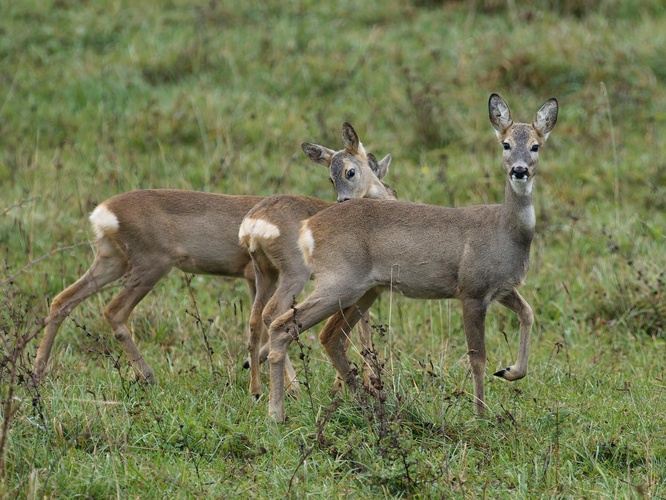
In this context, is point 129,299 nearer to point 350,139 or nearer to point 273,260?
point 273,260

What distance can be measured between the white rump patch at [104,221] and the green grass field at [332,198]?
2.26ft

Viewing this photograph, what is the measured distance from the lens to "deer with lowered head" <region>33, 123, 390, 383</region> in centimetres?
658

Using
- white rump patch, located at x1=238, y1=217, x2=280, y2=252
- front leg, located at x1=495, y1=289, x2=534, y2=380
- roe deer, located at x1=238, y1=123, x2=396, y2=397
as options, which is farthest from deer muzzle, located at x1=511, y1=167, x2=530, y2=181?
white rump patch, located at x1=238, y1=217, x2=280, y2=252

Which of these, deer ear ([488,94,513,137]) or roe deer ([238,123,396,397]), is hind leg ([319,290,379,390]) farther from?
deer ear ([488,94,513,137])

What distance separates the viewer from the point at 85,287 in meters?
6.75

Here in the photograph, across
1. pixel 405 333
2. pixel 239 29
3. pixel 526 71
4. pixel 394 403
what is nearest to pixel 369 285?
pixel 394 403

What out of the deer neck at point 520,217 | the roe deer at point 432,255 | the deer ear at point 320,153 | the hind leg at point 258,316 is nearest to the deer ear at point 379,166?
the deer ear at point 320,153

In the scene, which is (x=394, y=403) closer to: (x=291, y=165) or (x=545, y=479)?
(x=545, y=479)

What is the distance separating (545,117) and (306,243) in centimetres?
153

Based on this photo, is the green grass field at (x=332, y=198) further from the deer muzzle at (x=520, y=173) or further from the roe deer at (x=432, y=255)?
the deer muzzle at (x=520, y=173)

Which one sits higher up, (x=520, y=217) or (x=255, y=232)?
(x=520, y=217)

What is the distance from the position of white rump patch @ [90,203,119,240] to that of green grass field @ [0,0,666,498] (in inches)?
27.1

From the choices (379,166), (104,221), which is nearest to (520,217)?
(379,166)

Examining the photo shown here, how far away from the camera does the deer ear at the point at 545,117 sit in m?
Answer: 6.00
